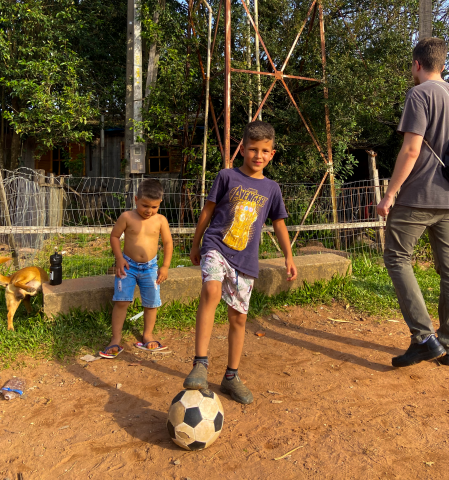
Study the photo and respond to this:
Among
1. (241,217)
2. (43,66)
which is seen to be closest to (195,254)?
(241,217)

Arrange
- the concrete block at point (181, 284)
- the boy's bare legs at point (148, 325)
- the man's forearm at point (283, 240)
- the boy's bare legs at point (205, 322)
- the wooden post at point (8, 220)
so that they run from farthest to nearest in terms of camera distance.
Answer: the wooden post at point (8, 220) → the concrete block at point (181, 284) → the boy's bare legs at point (148, 325) → the man's forearm at point (283, 240) → the boy's bare legs at point (205, 322)

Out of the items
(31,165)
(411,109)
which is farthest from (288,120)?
(31,165)

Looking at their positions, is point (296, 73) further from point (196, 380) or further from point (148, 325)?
point (196, 380)

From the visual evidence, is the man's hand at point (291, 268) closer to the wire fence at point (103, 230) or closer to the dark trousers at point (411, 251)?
the dark trousers at point (411, 251)

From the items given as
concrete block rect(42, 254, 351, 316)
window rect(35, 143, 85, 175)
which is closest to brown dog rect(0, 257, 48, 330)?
concrete block rect(42, 254, 351, 316)

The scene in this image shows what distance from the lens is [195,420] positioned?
223 centimetres

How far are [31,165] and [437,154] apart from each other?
15.8 m

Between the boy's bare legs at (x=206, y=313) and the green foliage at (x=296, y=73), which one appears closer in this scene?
the boy's bare legs at (x=206, y=313)

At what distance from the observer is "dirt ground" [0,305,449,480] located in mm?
2127

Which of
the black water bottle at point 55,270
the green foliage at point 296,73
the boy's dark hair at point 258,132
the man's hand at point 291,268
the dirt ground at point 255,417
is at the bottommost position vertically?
the dirt ground at point 255,417

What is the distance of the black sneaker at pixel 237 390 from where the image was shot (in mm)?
2745

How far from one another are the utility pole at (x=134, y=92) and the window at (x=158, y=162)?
532cm

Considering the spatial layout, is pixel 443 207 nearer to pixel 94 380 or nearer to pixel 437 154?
pixel 437 154

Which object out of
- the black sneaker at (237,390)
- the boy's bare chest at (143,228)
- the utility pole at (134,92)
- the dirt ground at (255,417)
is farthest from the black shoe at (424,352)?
the utility pole at (134,92)
